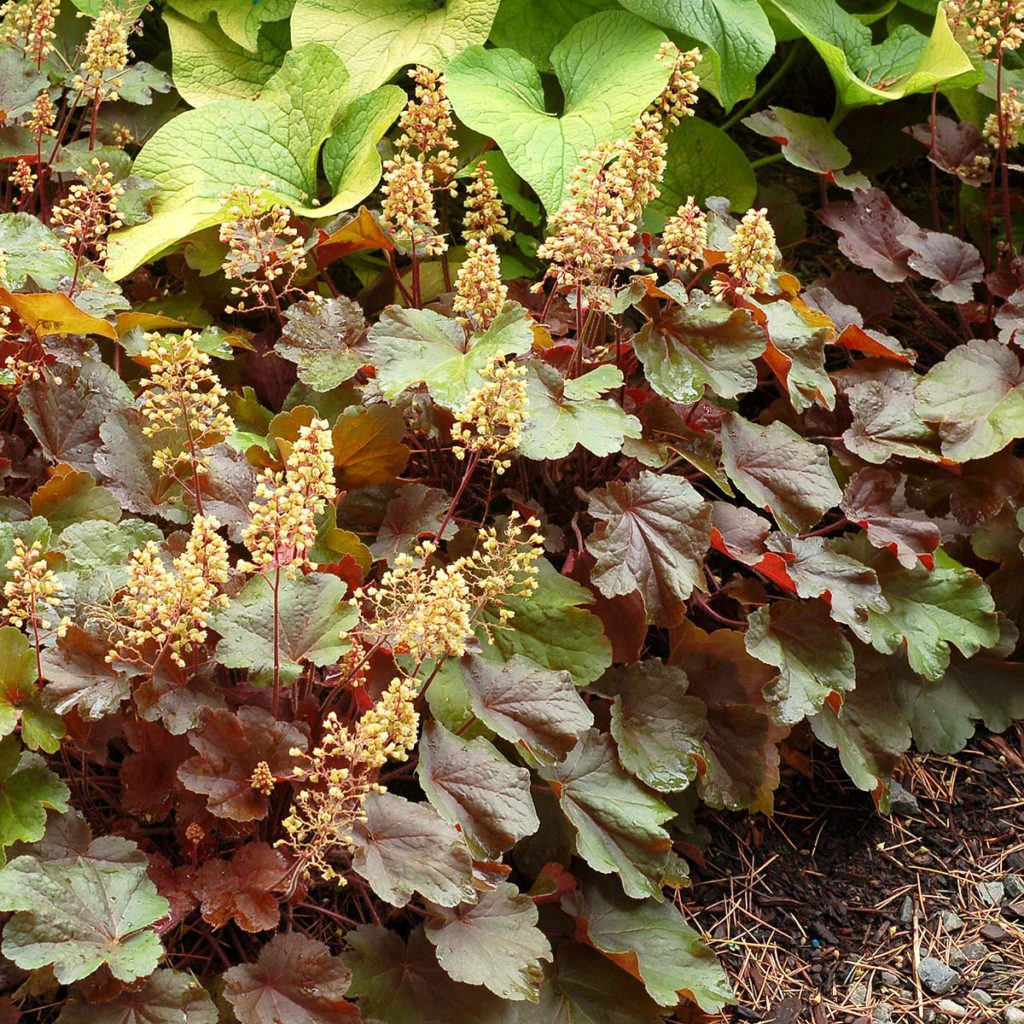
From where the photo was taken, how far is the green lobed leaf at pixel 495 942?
1.54m

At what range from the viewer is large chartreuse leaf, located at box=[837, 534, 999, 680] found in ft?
7.05

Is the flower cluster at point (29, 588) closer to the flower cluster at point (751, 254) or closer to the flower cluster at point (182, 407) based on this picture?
the flower cluster at point (182, 407)

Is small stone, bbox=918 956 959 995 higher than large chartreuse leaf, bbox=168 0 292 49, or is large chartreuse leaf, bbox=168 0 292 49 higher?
large chartreuse leaf, bbox=168 0 292 49

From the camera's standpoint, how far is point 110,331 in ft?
6.54

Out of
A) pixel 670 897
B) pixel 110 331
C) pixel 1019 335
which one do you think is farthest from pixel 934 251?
pixel 110 331

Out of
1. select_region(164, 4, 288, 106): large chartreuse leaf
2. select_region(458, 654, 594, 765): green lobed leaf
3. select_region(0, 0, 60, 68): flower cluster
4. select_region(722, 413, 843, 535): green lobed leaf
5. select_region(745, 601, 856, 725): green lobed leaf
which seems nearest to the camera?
select_region(458, 654, 594, 765): green lobed leaf

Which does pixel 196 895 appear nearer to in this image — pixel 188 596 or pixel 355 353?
pixel 188 596

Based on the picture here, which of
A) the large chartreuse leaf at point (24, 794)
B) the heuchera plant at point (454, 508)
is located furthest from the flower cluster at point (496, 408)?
the large chartreuse leaf at point (24, 794)

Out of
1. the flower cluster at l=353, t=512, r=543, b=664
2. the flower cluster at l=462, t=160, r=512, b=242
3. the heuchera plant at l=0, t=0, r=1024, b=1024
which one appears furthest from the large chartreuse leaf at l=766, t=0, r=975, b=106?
the flower cluster at l=353, t=512, r=543, b=664

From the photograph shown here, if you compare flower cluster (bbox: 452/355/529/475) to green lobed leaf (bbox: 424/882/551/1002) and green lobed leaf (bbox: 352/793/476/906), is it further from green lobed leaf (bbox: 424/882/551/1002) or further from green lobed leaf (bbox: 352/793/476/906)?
green lobed leaf (bbox: 424/882/551/1002)

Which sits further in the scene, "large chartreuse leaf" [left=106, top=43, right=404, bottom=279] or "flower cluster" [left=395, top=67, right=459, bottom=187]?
"large chartreuse leaf" [left=106, top=43, right=404, bottom=279]

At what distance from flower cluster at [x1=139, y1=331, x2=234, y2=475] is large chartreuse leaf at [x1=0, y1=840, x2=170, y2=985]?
1.91 feet

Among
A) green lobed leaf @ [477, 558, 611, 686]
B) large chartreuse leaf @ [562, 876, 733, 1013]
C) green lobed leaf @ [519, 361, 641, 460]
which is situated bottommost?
large chartreuse leaf @ [562, 876, 733, 1013]

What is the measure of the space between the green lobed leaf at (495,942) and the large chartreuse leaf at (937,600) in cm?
90
